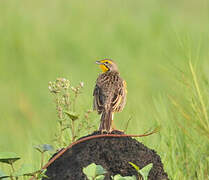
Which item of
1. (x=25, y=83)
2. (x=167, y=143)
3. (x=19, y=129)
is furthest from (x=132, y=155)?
(x=25, y=83)

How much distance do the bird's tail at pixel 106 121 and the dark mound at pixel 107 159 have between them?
0.33 metres

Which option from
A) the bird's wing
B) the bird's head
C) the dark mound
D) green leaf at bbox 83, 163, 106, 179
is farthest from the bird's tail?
the bird's head

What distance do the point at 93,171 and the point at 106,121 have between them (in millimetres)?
1252

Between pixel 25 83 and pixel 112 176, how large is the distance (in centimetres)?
1082

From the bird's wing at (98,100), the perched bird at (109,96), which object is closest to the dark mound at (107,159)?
the perched bird at (109,96)

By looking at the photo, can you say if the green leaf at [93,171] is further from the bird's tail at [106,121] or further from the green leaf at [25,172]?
the bird's tail at [106,121]

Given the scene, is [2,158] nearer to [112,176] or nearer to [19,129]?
[112,176]

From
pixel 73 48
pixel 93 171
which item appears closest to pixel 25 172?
pixel 93 171

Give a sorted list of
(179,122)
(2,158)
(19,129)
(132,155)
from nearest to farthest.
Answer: (2,158)
(132,155)
(179,122)
(19,129)

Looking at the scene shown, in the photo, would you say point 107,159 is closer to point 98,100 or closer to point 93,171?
point 93,171

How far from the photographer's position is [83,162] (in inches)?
167

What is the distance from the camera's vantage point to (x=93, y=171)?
3.87m

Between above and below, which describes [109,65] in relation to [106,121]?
above

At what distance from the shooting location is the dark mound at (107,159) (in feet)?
14.0
